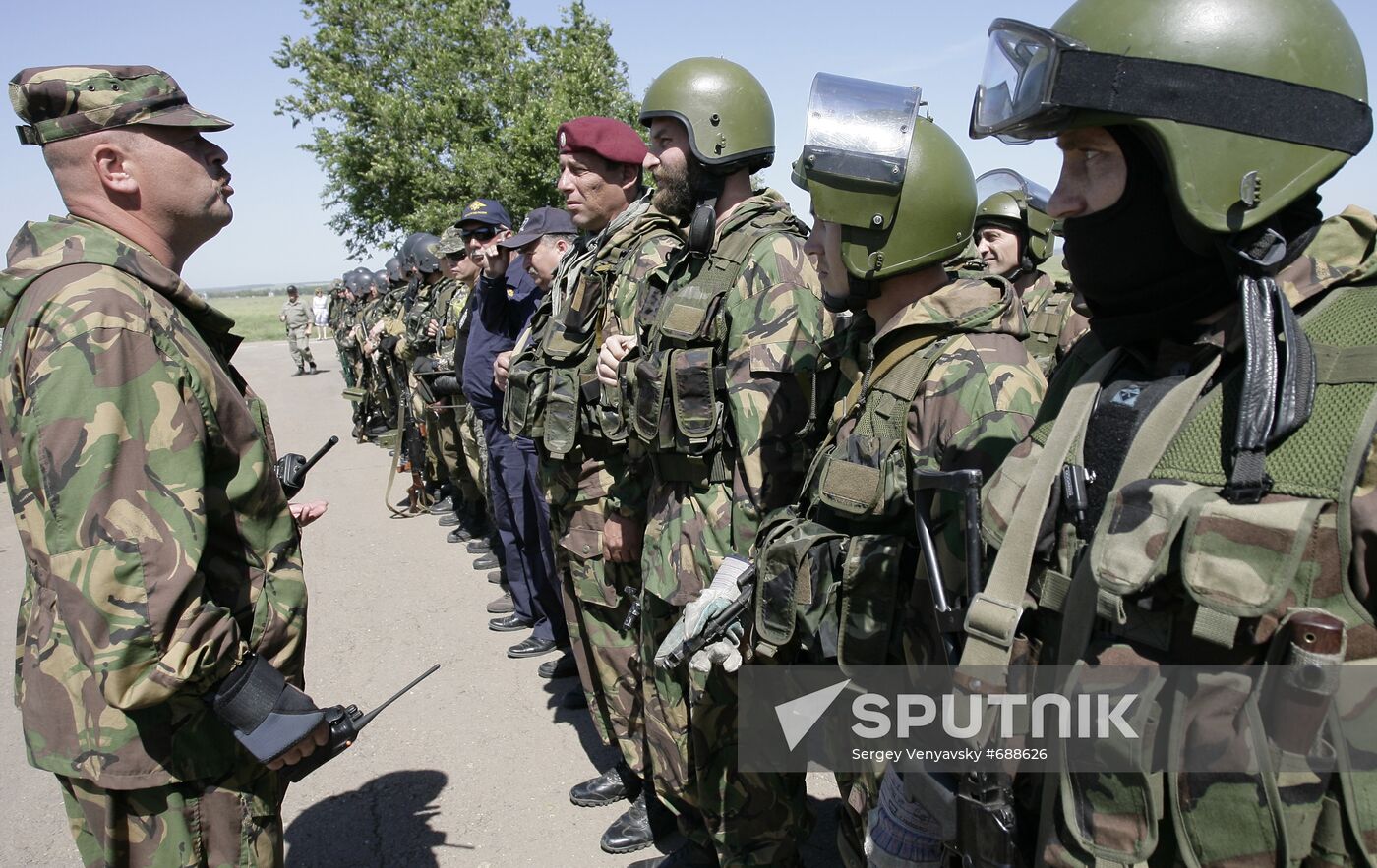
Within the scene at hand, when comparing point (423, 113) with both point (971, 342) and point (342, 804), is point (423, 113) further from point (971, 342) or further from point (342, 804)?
point (971, 342)

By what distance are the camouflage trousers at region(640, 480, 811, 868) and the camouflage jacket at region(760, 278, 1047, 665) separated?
730mm

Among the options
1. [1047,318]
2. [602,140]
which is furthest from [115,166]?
[1047,318]

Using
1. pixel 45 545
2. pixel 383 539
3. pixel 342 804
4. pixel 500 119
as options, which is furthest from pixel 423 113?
pixel 45 545

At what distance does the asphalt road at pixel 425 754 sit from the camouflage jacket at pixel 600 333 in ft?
4.23

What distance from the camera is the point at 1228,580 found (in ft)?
3.42

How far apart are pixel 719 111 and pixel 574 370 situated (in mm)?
1160

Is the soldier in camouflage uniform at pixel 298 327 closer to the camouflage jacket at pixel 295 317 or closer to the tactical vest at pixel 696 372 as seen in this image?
the camouflage jacket at pixel 295 317

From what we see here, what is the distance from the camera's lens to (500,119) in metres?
16.1

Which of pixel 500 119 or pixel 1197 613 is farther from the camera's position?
pixel 500 119

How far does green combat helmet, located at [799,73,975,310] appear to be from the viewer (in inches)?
78.2

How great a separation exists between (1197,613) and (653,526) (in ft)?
6.44

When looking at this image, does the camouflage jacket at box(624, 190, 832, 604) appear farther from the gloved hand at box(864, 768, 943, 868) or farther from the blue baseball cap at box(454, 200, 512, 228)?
the blue baseball cap at box(454, 200, 512, 228)

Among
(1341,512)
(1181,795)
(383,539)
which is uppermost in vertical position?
(1341,512)

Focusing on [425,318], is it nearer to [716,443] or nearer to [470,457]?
[470,457]
